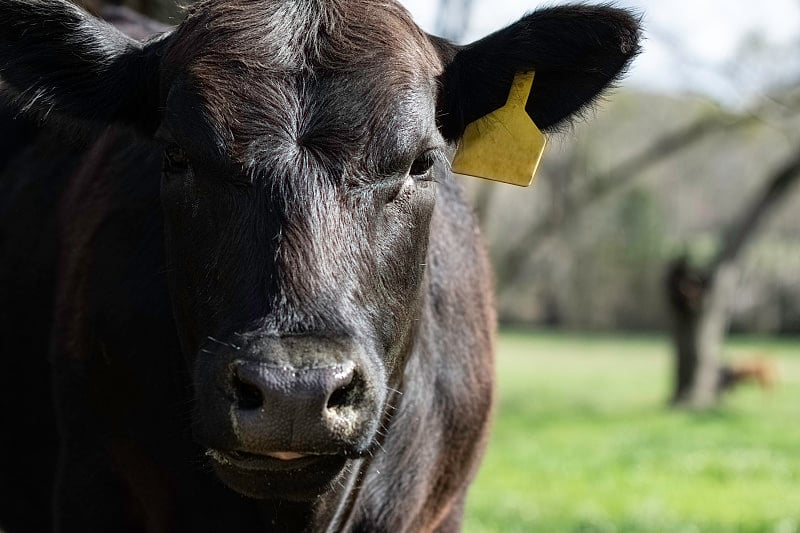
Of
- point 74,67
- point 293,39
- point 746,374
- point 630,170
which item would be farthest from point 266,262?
point 630,170

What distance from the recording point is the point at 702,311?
757 inches

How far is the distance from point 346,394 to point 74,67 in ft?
5.42

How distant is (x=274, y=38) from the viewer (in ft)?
11.5

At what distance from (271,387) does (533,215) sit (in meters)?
37.1

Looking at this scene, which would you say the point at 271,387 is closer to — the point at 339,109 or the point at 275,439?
the point at 275,439

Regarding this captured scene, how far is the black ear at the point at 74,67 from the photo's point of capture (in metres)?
3.72

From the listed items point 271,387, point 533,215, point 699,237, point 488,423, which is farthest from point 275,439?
point 699,237

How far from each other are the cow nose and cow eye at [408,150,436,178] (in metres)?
0.87

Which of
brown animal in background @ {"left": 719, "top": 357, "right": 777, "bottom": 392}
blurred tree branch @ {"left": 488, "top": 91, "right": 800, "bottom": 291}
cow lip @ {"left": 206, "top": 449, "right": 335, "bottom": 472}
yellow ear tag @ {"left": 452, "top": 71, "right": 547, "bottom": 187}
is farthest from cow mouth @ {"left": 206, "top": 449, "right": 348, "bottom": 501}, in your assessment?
brown animal in background @ {"left": 719, "top": 357, "right": 777, "bottom": 392}

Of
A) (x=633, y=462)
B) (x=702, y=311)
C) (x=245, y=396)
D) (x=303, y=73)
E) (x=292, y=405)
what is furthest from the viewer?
(x=702, y=311)

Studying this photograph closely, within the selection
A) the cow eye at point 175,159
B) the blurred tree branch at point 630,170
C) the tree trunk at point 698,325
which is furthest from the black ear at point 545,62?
the tree trunk at point 698,325

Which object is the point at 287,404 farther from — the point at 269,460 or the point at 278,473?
the point at 278,473

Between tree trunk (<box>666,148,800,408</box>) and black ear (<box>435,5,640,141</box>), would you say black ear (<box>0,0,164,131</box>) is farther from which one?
tree trunk (<box>666,148,800,408</box>)

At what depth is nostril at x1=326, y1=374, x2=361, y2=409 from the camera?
9.52 ft
